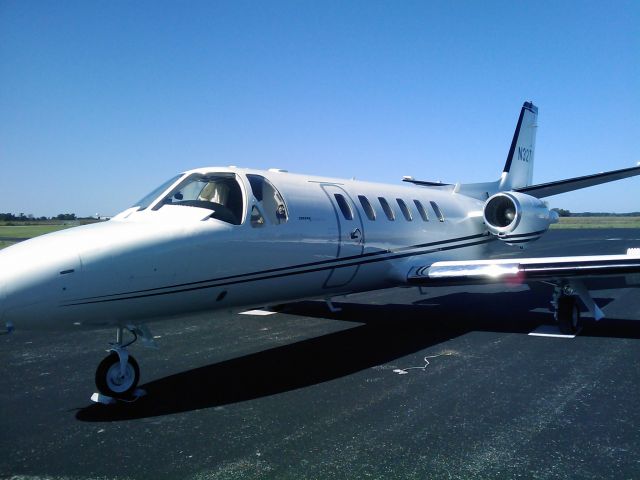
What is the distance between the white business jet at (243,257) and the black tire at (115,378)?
0.01m

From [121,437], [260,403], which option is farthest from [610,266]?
[121,437]

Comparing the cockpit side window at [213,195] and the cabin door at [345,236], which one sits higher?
the cockpit side window at [213,195]

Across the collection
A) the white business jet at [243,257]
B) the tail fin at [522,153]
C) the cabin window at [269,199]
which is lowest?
the white business jet at [243,257]

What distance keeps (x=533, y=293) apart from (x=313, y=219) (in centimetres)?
981

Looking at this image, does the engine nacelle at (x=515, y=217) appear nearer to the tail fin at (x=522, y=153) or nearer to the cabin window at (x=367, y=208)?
the tail fin at (x=522, y=153)

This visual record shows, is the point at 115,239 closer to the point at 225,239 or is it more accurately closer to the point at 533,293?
the point at 225,239

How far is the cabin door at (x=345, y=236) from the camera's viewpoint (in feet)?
26.8

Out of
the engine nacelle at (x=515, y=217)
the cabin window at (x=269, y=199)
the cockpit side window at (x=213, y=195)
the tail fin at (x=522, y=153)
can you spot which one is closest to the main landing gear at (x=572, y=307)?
the engine nacelle at (x=515, y=217)

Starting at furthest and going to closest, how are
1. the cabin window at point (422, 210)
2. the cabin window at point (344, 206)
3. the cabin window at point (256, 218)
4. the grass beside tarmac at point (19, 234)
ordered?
the grass beside tarmac at point (19, 234)
the cabin window at point (422, 210)
the cabin window at point (344, 206)
the cabin window at point (256, 218)

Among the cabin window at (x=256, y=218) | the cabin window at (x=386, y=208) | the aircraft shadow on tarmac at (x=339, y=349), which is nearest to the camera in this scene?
the aircraft shadow on tarmac at (x=339, y=349)

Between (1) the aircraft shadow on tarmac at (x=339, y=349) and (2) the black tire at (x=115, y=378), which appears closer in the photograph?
(2) the black tire at (x=115, y=378)

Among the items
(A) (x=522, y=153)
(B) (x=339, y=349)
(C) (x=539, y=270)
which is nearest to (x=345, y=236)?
(B) (x=339, y=349)

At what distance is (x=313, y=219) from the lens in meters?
7.71

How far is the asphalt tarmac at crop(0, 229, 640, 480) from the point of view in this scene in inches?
160
